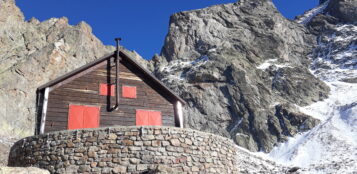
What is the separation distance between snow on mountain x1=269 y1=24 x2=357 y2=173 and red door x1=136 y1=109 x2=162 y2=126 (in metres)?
29.3

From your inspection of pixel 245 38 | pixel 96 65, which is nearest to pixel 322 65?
pixel 245 38

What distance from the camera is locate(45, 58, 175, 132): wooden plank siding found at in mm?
17094

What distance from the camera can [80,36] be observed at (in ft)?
239

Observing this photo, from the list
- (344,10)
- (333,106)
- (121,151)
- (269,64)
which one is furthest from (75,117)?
(344,10)

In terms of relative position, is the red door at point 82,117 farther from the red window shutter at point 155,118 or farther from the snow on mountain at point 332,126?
the snow on mountain at point 332,126

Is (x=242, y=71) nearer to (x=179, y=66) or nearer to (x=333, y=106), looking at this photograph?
(x=179, y=66)

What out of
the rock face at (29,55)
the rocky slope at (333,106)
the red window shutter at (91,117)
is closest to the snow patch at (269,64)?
the rocky slope at (333,106)

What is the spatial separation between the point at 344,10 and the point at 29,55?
3859 inches

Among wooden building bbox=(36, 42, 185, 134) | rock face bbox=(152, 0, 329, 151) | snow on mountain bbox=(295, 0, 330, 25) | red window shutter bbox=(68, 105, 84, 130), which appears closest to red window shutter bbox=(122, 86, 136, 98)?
wooden building bbox=(36, 42, 185, 134)

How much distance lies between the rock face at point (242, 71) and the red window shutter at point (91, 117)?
163ft

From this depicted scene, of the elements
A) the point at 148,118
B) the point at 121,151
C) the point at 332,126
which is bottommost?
the point at 121,151

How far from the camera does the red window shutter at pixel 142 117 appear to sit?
18105 mm

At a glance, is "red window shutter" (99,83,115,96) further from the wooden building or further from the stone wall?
the stone wall

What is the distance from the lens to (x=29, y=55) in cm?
6316
